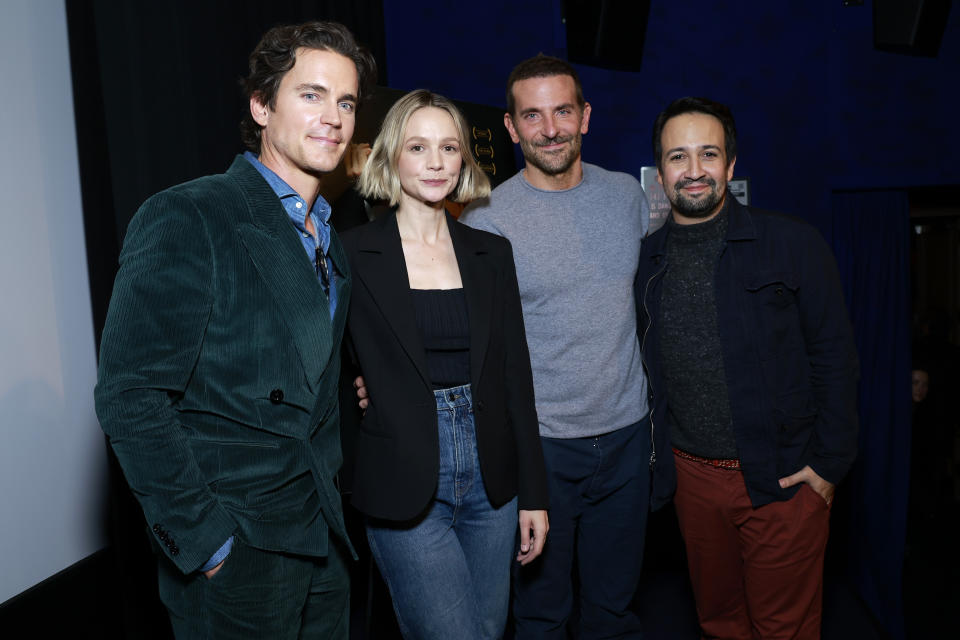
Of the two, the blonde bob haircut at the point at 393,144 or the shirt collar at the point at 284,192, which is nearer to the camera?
the shirt collar at the point at 284,192

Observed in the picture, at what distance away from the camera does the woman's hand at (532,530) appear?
6.01 ft

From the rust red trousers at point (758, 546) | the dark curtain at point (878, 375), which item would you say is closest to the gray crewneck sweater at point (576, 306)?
the rust red trousers at point (758, 546)

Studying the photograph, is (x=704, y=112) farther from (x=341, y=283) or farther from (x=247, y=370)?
(x=247, y=370)

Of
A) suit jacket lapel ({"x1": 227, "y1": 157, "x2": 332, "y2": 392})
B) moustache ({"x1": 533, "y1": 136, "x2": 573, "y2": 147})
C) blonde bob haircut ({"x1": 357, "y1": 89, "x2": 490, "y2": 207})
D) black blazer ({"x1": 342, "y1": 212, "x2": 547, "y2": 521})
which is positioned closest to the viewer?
suit jacket lapel ({"x1": 227, "y1": 157, "x2": 332, "y2": 392})

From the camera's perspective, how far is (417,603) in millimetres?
1648

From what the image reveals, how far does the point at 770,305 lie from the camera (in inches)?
80.6

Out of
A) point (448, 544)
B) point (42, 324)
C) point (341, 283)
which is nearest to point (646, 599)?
point (448, 544)

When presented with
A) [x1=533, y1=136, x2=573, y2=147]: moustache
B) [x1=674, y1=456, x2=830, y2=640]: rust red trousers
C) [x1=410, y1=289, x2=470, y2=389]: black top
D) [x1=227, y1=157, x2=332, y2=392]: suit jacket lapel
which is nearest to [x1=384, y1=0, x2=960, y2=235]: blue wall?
[x1=533, y1=136, x2=573, y2=147]: moustache

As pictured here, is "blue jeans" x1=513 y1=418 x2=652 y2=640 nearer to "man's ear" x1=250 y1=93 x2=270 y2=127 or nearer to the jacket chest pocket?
the jacket chest pocket

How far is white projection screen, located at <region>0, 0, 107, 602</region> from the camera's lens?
182 centimetres

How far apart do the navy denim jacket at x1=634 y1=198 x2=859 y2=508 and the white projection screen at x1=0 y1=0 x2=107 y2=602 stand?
1994 millimetres

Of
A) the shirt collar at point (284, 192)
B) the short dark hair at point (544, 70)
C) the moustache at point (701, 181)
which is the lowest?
the shirt collar at point (284, 192)

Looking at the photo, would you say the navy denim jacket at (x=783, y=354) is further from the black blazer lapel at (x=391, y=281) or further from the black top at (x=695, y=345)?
the black blazer lapel at (x=391, y=281)

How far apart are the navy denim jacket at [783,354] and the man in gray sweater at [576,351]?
1.03 feet
